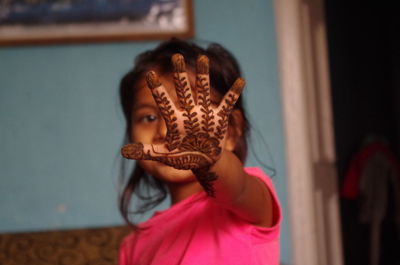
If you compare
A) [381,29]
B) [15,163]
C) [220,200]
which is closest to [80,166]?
[15,163]

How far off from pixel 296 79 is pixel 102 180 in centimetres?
67

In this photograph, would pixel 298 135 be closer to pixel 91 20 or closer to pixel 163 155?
pixel 91 20

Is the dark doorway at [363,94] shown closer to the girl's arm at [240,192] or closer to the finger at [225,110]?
the girl's arm at [240,192]

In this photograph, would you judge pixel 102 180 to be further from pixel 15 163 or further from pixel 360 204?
pixel 360 204

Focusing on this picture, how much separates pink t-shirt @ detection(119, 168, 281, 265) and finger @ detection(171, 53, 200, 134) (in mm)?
237

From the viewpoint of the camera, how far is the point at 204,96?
0.45m

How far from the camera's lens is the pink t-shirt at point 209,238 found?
63 centimetres

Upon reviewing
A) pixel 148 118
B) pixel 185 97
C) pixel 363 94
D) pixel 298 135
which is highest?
pixel 185 97

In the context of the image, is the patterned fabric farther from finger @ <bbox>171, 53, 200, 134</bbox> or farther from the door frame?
finger @ <bbox>171, 53, 200, 134</bbox>

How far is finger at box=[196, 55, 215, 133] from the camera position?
44cm

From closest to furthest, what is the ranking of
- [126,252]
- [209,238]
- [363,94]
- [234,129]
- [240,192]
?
[240,192]
[209,238]
[234,129]
[126,252]
[363,94]

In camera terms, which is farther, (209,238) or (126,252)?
(126,252)

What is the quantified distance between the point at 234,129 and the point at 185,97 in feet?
1.08

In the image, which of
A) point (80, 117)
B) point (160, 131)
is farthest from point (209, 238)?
point (80, 117)
